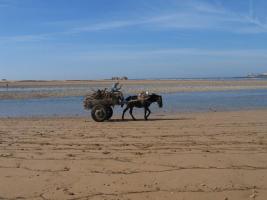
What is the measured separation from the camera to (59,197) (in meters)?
7.37

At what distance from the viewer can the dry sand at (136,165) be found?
7625 mm

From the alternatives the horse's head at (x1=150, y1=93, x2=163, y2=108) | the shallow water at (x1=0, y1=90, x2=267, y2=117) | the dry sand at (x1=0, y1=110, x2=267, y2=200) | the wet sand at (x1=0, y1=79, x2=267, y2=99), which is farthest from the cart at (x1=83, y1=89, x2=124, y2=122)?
the wet sand at (x1=0, y1=79, x2=267, y2=99)

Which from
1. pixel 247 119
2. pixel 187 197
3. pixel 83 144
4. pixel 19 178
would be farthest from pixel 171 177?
pixel 247 119

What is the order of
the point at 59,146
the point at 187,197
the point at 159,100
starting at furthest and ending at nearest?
the point at 159,100, the point at 59,146, the point at 187,197

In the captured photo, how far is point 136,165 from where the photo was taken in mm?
9406

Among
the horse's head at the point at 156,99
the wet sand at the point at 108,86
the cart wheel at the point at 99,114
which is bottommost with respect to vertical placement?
the cart wheel at the point at 99,114

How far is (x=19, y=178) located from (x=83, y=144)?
12.7ft

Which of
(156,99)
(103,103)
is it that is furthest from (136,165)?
(156,99)

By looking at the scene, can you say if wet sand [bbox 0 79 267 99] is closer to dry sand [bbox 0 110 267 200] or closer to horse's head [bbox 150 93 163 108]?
horse's head [bbox 150 93 163 108]

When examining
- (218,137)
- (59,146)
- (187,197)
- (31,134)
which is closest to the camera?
(187,197)

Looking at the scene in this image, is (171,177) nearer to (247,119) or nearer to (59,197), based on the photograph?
(59,197)

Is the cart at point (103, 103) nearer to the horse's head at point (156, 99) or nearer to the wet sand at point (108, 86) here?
the horse's head at point (156, 99)

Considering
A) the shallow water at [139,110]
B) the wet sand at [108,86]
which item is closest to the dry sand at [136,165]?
the shallow water at [139,110]

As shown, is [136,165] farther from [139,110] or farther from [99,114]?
[139,110]
